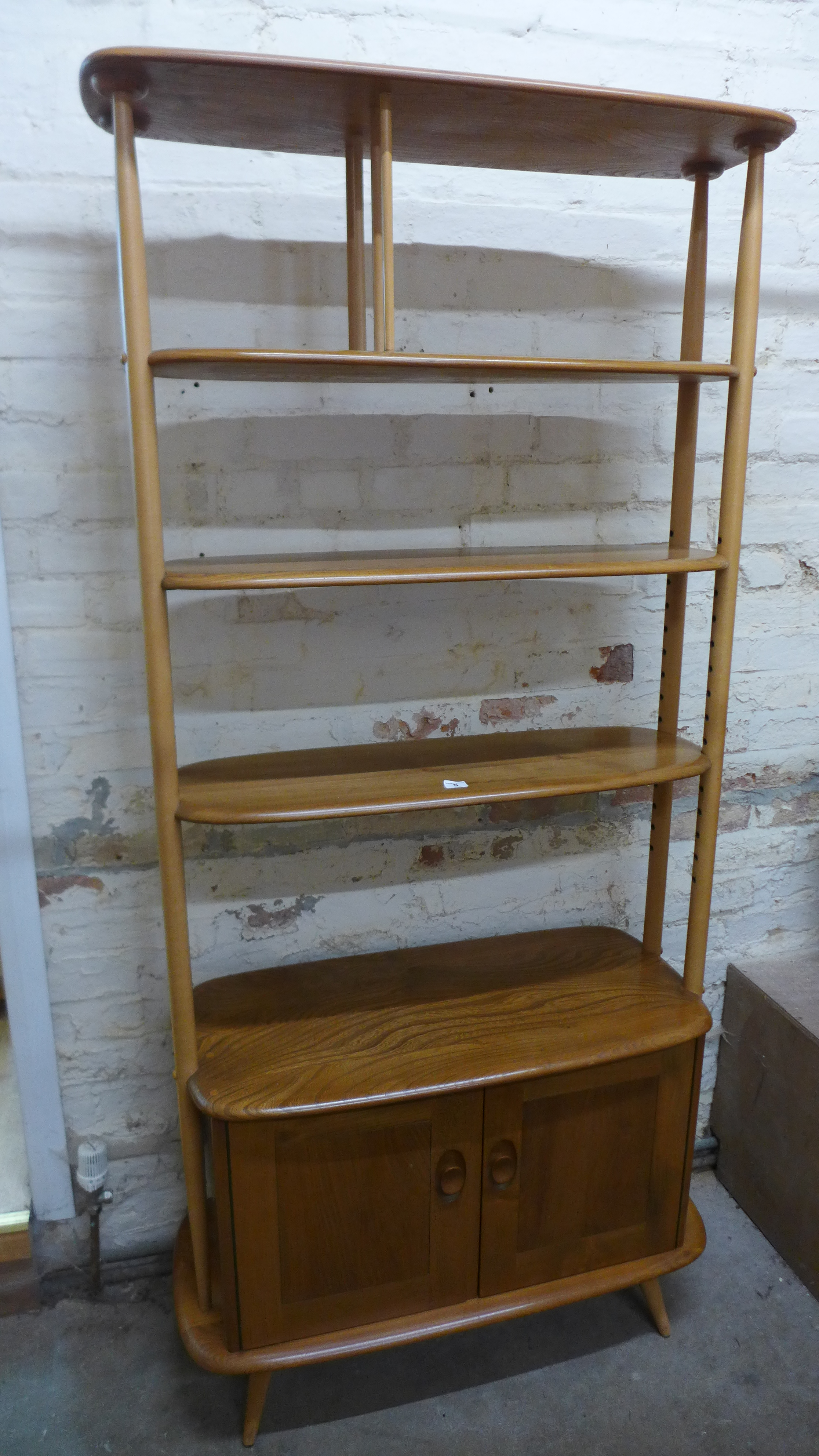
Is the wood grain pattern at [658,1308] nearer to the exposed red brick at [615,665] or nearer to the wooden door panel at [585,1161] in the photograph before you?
the wooden door panel at [585,1161]

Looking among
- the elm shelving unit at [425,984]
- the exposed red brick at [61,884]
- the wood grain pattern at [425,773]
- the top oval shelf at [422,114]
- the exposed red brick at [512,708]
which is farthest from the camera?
the exposed red brick at [512,708]

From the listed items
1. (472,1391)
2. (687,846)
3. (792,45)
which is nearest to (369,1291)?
(472,1391)

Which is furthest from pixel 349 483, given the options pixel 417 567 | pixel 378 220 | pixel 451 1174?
→ pixel 451 1174

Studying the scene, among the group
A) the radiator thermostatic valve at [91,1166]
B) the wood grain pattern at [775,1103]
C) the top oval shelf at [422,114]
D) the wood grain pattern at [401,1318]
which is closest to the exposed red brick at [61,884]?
the radiator thermostatic valve at [91,1166]

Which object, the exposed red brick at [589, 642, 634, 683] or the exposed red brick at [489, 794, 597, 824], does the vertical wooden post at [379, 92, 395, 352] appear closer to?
the exposed red brick at [589, 642, 634, 683]

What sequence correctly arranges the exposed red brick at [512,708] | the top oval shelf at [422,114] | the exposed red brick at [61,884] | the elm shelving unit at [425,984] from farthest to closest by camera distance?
the exposed red brick at [512,708] → the exposed red brick at [61,884] → the elm shelving unit at [425,984] → the top oval shelf at [422,114]

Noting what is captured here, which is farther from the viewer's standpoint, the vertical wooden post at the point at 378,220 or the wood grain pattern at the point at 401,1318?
the wood grain pattern at the point at 401,1318

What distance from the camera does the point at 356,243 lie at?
1.37 meters

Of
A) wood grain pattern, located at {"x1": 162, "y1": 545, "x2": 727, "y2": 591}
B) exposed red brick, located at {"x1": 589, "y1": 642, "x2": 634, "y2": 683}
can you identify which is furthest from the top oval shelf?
exposed red brick, located at {"x1": 589, "y1": 642, "x2": 634, "y2": 683}

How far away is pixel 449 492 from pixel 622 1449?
1.57 meters

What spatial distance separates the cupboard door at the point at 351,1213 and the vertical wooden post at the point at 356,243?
1.12m

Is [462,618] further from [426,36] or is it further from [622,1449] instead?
[622,1449]

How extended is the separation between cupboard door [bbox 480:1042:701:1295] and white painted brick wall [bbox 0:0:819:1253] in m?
0.42

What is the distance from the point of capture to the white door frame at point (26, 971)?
1505mm
